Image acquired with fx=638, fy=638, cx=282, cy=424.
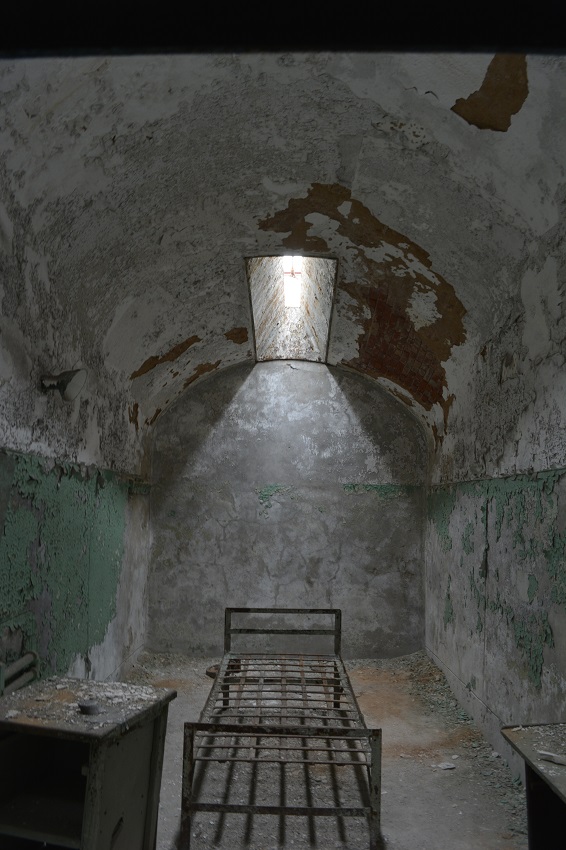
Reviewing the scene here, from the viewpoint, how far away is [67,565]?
3.88 m

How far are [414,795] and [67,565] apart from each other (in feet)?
7.82

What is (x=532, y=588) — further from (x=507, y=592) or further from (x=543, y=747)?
(x=543, y=747)

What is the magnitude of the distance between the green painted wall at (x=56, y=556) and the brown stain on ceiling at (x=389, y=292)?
2099 mm

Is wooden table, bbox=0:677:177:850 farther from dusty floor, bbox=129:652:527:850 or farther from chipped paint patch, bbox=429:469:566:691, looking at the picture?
chipped paint patch, bbox=429:469:566:691

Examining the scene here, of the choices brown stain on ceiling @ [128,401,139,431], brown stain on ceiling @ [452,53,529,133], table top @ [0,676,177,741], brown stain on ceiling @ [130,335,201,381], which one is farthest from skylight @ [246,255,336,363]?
table top @ [0,676,177,741]

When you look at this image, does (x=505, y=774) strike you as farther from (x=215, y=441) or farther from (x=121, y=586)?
(x=215, y=441)

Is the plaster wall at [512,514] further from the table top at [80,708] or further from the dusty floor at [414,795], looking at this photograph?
the table top at [80,708]

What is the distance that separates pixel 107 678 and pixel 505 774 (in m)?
2.90

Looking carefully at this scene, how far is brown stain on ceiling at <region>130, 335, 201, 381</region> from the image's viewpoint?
5.38 metres

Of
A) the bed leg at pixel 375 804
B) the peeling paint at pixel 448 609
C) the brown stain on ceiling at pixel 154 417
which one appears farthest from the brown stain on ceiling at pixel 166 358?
the bed leg at pixel 375 804

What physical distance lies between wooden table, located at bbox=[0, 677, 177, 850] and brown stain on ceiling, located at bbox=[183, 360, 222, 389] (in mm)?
3968

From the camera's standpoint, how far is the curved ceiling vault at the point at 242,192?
8.43ft

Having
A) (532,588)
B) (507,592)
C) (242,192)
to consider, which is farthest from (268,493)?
(242,192)

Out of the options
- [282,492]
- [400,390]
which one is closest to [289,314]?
[400,390]
